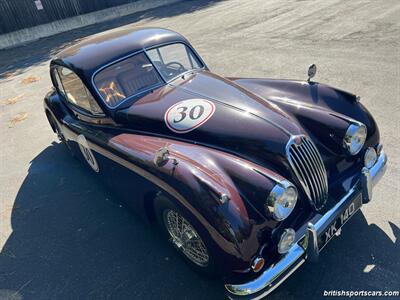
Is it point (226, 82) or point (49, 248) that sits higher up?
point (226, 82)

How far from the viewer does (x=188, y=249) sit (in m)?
3.24

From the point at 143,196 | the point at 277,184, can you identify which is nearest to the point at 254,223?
the point at 277,184

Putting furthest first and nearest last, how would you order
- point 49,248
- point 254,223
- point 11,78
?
point 11,78, point 49,248, point 254,223

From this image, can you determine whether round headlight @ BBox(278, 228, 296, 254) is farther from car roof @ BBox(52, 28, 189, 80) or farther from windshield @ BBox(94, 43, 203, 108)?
car roof @ BBox(52, 28, 189, 80)

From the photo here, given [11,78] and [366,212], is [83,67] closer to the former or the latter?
[366,212]

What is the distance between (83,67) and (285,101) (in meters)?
2.54

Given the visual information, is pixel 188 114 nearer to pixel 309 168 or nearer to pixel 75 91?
pixel 309 168

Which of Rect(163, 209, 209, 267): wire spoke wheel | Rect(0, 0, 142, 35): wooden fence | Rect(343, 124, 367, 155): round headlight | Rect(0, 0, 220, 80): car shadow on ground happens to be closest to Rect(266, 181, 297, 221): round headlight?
Rect(163, 209, 209, 267): wire spoke wheel

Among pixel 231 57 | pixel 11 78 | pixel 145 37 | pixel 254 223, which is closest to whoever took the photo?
pixel 254 223

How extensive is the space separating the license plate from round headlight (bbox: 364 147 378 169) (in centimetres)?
42

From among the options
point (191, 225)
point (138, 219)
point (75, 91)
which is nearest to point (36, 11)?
point (75, 91)

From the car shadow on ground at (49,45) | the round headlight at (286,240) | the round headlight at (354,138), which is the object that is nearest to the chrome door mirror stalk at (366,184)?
the round headlight at (354,138)

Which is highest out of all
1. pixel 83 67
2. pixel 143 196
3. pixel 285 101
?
pixel 83 67

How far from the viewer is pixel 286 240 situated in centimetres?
268
